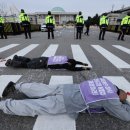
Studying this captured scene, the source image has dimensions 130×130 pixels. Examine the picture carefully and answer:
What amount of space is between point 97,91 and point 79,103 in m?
0.29

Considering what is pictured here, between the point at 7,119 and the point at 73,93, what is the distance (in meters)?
0.99

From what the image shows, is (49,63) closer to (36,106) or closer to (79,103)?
(36,106)

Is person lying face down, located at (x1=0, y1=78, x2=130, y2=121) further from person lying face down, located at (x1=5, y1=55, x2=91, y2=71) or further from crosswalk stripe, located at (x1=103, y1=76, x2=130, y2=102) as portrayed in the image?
person lying face down, located at (x1=5, y1=55, x2=91, y2=71)

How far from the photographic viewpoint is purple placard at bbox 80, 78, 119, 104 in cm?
250

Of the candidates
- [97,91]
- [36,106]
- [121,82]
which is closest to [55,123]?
[36,106]

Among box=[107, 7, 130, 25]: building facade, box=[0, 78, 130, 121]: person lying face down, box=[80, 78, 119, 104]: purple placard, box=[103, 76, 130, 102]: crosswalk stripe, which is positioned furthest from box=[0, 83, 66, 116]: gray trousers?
box=[107, 7, 130, 25]: building facade

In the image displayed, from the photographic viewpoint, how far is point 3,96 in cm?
323

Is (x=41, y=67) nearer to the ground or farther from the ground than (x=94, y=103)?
nearer to the ground

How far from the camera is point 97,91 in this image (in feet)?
8.45

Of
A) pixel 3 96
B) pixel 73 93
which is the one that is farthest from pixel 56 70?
pixel 73 93

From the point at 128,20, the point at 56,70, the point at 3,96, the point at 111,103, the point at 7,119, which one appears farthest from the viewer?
the point at 128,20

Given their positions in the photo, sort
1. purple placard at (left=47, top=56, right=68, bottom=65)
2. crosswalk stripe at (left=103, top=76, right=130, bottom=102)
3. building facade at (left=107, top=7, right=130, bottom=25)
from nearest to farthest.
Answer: crosswalk stripe at (left=103, top=76, right=130, bottom=102) → purple placard at (left=47, top=56, right=68, bottom=65) → building facade at (left=107, top=7, right=130, bottom=25)

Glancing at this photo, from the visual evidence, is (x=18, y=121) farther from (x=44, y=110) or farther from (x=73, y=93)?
(x=73, y=93)

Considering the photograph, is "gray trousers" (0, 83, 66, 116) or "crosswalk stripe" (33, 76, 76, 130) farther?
"gray trousers" (0, 83, 66, 116)
